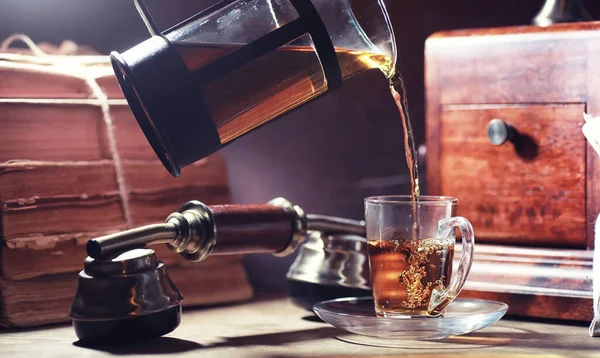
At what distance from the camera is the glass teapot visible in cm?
98

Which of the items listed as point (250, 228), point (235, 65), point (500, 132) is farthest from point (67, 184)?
point (500, 132)

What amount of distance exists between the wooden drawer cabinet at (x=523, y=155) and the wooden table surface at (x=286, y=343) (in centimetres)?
7

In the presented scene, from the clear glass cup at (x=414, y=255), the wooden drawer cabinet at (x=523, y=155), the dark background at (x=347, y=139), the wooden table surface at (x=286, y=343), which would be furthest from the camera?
the dark background at (x=347, y=139)

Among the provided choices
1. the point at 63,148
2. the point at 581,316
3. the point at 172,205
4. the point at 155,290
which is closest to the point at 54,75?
the point at 63,148

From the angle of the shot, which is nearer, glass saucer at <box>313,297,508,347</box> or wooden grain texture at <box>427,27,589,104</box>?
glass saucer at <box>313,297,508,347</box>

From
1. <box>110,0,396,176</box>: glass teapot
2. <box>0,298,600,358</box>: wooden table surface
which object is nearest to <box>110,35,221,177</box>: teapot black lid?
<box>110,0,396,176</box>: glass teapot

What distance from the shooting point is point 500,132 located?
48.4 inches

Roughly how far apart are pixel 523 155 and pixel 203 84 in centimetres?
51

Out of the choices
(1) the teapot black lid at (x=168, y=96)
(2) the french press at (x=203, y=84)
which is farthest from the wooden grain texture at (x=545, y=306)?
(1) the teapot black lid at (x=168, y=96)

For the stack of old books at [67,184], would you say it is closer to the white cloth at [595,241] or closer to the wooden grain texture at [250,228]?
the wooden grain texture at [250,228]

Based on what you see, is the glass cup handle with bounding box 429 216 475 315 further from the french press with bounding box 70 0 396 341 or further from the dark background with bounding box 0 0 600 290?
the dark background with bounding box 0 0 600 290

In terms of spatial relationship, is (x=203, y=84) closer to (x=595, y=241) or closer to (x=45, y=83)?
(x=45, y=83)

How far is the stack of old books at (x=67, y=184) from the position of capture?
3.84ft

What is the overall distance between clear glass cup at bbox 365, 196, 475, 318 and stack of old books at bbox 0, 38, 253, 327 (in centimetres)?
36
